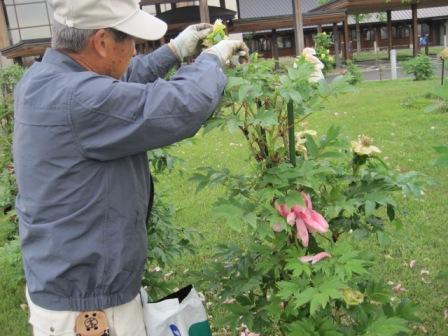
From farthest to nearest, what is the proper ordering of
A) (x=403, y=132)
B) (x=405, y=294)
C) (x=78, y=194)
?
1. (x=403, y=132)
2. (x=405, y=294)
3. (x=78, y=194)

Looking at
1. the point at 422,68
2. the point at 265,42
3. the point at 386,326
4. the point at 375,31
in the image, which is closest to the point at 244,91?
the point at 386,326

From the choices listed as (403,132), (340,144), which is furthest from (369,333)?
(403,132)

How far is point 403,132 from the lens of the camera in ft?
24.6

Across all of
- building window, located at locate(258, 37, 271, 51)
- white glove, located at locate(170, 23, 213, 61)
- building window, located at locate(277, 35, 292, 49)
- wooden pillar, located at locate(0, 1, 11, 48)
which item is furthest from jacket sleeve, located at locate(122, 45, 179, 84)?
building window, located at locate(277, 35, 292, 49)

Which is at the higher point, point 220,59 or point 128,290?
point 220,59

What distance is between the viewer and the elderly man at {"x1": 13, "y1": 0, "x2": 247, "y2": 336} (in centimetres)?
154

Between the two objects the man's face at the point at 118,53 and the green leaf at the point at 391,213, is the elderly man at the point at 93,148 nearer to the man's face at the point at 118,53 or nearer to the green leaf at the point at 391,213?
the man's face at the point at 118,53

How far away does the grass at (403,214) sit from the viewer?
3.44 metres

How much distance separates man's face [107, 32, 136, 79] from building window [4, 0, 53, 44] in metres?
21.9

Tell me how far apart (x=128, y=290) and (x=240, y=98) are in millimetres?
693

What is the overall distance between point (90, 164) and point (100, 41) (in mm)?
355

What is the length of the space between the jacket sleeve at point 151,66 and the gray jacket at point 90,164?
54 centimetres

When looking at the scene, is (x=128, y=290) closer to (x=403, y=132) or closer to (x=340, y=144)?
(x=340, y=144)

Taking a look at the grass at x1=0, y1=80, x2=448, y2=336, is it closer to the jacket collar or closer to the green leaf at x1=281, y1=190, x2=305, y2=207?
the green leaf at x1=281, y1=190, x2=305, y2=207
